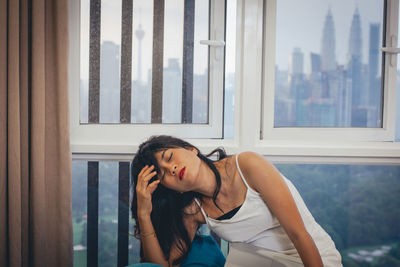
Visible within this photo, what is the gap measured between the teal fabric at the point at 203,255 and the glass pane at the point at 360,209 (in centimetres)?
71

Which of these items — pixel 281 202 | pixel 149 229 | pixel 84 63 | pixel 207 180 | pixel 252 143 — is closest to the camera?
pixel 281 202

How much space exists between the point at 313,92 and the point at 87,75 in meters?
1.35

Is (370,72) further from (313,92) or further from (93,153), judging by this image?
(93,153)

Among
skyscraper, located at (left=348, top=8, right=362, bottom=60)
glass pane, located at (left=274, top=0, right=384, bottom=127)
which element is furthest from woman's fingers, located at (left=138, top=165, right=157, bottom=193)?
skyscraper, located at (left=348, top=8, right=362, bottom=60)

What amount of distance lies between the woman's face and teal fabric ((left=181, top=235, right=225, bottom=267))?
309 mm

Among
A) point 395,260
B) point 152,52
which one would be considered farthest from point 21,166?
point 395,260

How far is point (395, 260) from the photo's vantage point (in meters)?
1.89

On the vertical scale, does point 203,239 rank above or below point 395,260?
above

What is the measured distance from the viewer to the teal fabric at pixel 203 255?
1317mm

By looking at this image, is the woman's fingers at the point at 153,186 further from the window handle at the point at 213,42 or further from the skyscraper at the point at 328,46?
the skyscraper at the point at 328,46

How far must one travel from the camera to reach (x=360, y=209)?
1881 mm

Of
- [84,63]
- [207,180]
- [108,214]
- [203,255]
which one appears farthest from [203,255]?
[84,63]

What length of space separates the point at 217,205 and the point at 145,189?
0.32m

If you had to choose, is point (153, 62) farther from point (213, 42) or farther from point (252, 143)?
point (252, 143)
